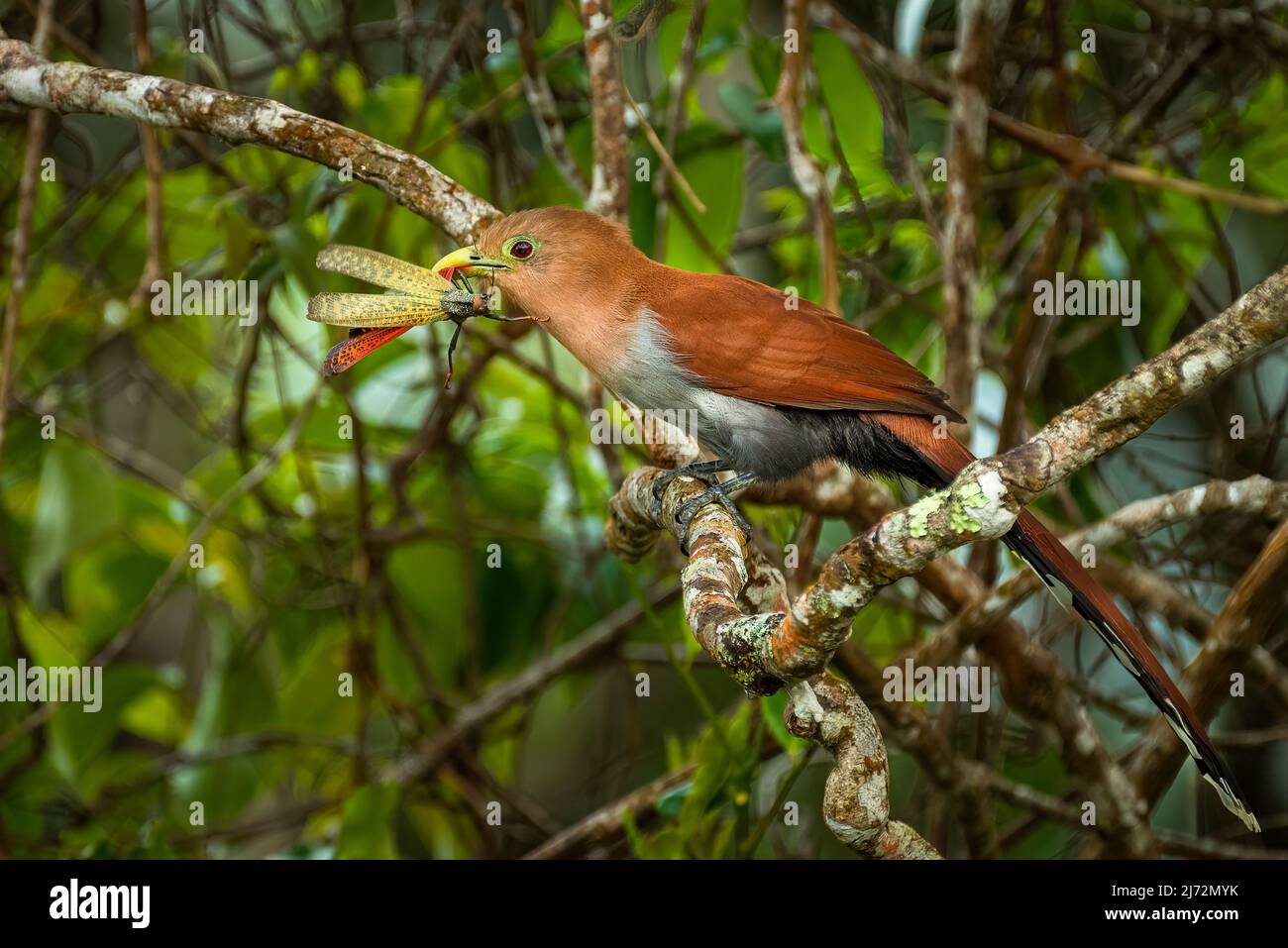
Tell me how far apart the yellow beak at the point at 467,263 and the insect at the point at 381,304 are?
0.04m

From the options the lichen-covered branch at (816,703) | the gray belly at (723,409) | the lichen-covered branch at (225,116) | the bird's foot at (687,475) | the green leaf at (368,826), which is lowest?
the green leaf at (368,826)

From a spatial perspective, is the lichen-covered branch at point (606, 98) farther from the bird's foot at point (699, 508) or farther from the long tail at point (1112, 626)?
the long tail at point (1112, 626)

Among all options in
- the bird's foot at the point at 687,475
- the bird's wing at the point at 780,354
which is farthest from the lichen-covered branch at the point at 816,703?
the bird's wing at the point at 780,354

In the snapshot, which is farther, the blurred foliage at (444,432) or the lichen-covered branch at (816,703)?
the blurred foliage at (444,432)

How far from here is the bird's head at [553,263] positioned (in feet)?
6.86

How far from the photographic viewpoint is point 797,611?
1.33 m

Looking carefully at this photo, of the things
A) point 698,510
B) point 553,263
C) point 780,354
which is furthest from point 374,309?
point 780,354

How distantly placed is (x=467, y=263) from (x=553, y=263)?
154mm

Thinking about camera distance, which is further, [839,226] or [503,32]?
[503,32]

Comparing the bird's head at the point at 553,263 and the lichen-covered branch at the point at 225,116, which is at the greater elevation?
the lichen-covered branch at the point at 225,116

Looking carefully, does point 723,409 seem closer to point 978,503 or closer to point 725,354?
point 725,354

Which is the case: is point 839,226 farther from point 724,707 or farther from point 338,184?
point 724,707

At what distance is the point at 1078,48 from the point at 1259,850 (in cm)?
217
